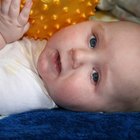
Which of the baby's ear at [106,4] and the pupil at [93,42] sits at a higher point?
the baby's ear at [106,4]

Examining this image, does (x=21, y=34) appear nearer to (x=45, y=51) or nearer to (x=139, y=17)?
(x=45, y=51)

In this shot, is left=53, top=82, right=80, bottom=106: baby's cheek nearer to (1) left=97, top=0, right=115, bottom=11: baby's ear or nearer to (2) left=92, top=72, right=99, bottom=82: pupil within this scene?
(2) left=92, top=72, right=99, bottom=82: pupil

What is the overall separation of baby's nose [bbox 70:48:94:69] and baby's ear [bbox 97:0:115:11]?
0.28 m

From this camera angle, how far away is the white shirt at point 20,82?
1.06 meters

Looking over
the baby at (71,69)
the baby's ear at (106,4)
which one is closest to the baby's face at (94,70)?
the baby at (71,69)

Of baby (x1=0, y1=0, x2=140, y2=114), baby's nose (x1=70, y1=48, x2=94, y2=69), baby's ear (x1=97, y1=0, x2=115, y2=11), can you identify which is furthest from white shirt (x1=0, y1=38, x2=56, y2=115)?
baby's ear (x1=97, y1=0, x2=115, y2=11)

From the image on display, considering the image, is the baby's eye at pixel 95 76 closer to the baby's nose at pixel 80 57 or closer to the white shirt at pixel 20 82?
the baby's nose at pixel 80 57

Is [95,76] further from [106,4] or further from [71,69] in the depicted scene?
[106,4]

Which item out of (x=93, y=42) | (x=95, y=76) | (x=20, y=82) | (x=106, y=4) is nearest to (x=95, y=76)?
(x=95, y=76)

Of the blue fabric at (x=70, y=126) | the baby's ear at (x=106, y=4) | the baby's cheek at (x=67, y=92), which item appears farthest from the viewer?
the baby's ear at (x=106, y=4)

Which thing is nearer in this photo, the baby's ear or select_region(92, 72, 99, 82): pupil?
select_region(92, 72, 99, 82): pupil

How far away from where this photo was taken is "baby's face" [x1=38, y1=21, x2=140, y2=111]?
41.5 inches

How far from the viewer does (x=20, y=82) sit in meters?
1.07

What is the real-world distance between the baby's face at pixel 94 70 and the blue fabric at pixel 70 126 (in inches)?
2.4
